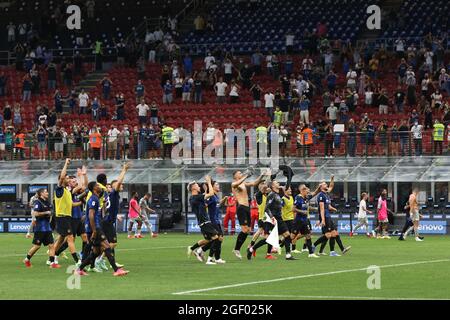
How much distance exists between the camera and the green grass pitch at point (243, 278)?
73.8 ft

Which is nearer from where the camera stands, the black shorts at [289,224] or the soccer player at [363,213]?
the black shorts at [289,224]

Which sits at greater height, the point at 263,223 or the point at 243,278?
the point at 263,223

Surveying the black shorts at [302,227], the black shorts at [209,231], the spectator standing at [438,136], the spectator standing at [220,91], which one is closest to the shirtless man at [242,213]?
the black shorts at [302,227]

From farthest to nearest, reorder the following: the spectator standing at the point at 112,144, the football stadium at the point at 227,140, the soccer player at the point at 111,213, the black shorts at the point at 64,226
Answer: the spectator standing at the point at 112,144 < the football stadium at the point at 227,140 < the black shorts at the point at 64,226 < the soccer player at the point at 111,213

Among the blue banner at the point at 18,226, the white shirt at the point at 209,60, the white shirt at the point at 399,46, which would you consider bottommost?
the blue banner at the point at 18,226

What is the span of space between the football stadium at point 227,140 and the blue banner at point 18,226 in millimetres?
137

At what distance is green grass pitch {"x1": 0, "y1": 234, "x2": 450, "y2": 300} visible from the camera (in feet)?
73.8

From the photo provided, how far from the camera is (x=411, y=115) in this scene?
55.5 metres

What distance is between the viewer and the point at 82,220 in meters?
31.8

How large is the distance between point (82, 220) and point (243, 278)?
6.90 metres

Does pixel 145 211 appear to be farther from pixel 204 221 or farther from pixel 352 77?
pixel 204 221

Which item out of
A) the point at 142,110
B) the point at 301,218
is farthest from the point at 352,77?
the point at 301,218

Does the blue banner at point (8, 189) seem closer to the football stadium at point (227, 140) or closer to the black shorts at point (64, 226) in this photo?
the football stadium at point (227, 140)

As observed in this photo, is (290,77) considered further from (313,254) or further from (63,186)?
(63,186)
